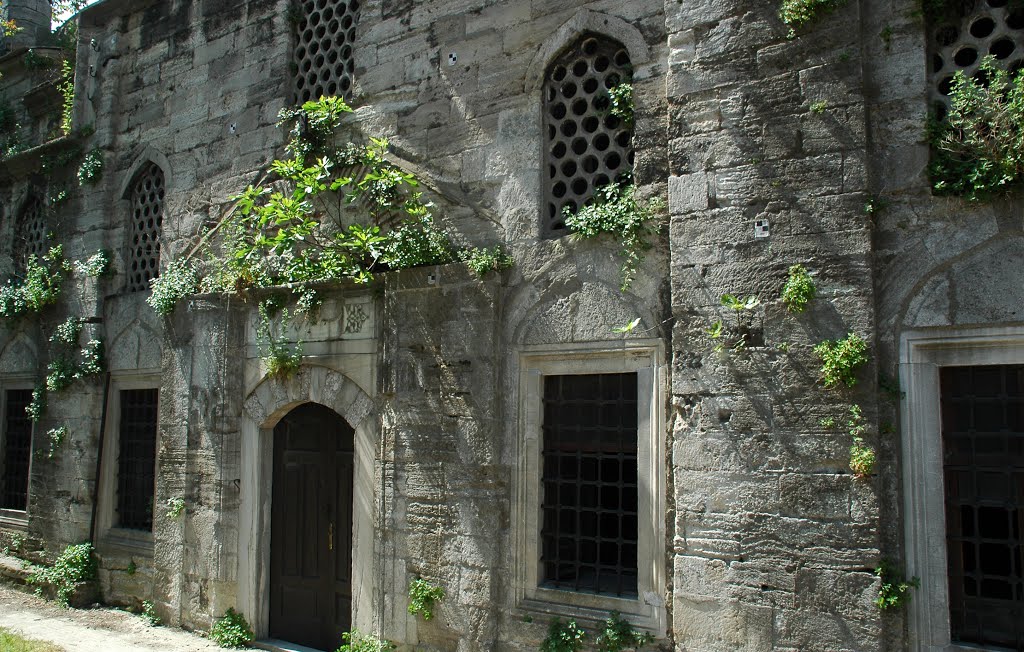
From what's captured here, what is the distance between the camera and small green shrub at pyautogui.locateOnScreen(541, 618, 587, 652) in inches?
215

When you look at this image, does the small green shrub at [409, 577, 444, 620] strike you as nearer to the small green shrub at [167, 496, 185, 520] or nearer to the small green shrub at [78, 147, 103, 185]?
the small green shrub at [167, 496, 185, 520]

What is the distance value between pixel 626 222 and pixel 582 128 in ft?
3.38

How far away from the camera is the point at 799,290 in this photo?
4.71m

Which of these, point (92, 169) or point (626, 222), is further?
point (92, 169)

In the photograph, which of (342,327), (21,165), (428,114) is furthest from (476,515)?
(21,165)

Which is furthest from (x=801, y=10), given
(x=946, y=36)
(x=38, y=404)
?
(x=38, y=404)

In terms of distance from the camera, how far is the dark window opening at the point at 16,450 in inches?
396

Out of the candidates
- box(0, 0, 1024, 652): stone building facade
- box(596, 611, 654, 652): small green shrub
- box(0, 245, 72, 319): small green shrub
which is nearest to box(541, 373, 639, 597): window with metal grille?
box(0, 0, 1024, 652): stone building facade

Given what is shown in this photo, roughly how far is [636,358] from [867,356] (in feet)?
4.97

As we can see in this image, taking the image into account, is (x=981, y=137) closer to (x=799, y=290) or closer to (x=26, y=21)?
(x=799, y=290)

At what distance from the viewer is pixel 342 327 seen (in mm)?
7004

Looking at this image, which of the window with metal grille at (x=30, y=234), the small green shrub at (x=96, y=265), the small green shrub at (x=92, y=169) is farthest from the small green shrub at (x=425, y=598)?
the window with metal grille at (x=30, y=234)

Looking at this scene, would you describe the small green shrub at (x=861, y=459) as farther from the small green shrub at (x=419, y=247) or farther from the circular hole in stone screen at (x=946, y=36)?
the small green shrub at (x=419, y=247)

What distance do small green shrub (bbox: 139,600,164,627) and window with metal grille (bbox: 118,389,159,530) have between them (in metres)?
0.83
